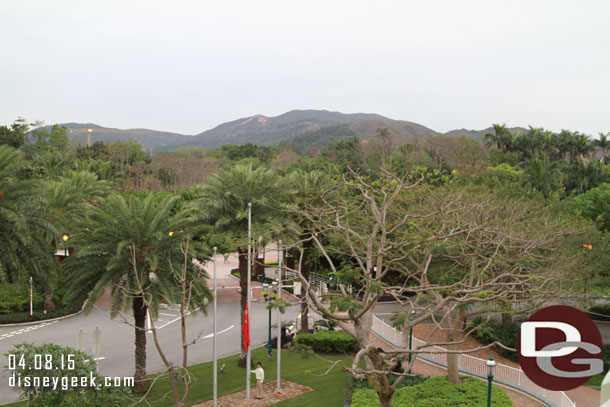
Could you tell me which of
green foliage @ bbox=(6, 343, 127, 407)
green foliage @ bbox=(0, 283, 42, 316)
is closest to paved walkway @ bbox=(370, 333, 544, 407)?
green foliage @ bbox=(6, 343, 127, 407)

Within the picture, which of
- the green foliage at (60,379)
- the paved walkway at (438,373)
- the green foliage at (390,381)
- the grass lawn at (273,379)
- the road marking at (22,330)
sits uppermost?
the green foliage at (60,379)

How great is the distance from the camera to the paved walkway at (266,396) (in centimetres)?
1919

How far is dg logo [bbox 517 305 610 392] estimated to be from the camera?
253 inches

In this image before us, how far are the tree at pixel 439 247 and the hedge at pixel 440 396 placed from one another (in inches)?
31.4

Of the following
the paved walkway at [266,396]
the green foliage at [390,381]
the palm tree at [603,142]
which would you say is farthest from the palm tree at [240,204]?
the palm tree at [603,142]

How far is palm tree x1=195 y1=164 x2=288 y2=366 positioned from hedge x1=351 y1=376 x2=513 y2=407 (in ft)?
20.3

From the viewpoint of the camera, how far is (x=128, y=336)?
2747 centimetres

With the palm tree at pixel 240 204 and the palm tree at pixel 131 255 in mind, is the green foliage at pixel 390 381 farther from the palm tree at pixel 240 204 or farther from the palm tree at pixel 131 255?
the palm tree at pixel 131 255

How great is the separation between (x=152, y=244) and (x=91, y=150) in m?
61.1

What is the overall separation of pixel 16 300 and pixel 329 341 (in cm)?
1750

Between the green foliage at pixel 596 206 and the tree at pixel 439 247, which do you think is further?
the green foliage at pixel 596 206

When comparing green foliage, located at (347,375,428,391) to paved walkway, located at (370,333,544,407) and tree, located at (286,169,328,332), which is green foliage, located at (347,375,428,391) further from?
tree, located at (286,169,328,332)

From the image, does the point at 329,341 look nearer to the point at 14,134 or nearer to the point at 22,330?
the point at 22,330

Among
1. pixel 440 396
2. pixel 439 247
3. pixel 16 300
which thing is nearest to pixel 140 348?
pixel 440 396
